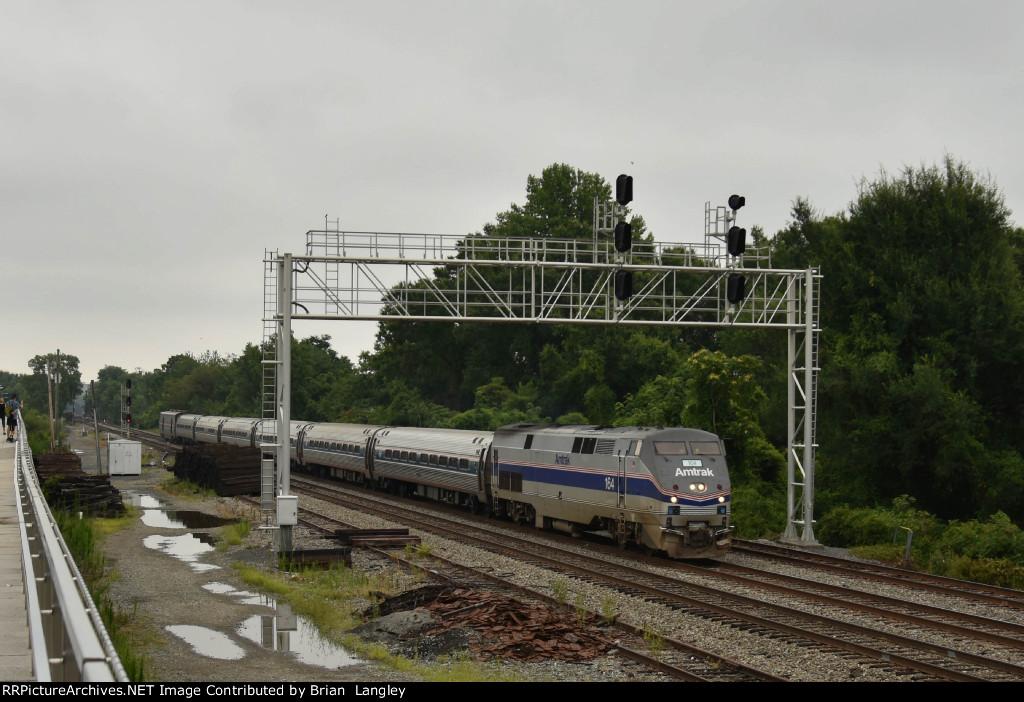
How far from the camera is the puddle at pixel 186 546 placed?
22.3 meters

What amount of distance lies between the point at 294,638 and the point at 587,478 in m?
10.9

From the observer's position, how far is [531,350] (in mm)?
64000

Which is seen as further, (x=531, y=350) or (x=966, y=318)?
(x=531, y=350)

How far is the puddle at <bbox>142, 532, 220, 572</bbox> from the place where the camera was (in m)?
22.3

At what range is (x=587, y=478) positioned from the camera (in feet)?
79.8

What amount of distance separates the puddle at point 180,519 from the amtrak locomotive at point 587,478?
7251mm

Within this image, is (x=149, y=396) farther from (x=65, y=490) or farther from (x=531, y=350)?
(x=65, y=490)

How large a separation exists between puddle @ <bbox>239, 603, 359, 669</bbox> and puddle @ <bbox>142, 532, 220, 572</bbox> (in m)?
5.73

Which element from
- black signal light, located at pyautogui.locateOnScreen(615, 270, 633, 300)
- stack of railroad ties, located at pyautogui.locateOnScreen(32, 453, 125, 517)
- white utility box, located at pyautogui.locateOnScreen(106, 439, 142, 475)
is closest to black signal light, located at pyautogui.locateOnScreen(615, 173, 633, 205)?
black signal light, located at pyautogui.locateOnScreen(615, 270, 633, 300)

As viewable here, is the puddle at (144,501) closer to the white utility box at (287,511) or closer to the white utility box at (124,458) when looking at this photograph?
the white utility box at (124,458)

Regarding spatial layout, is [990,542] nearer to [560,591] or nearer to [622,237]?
[622,237]

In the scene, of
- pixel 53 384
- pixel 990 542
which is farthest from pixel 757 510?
pixel 53 384
